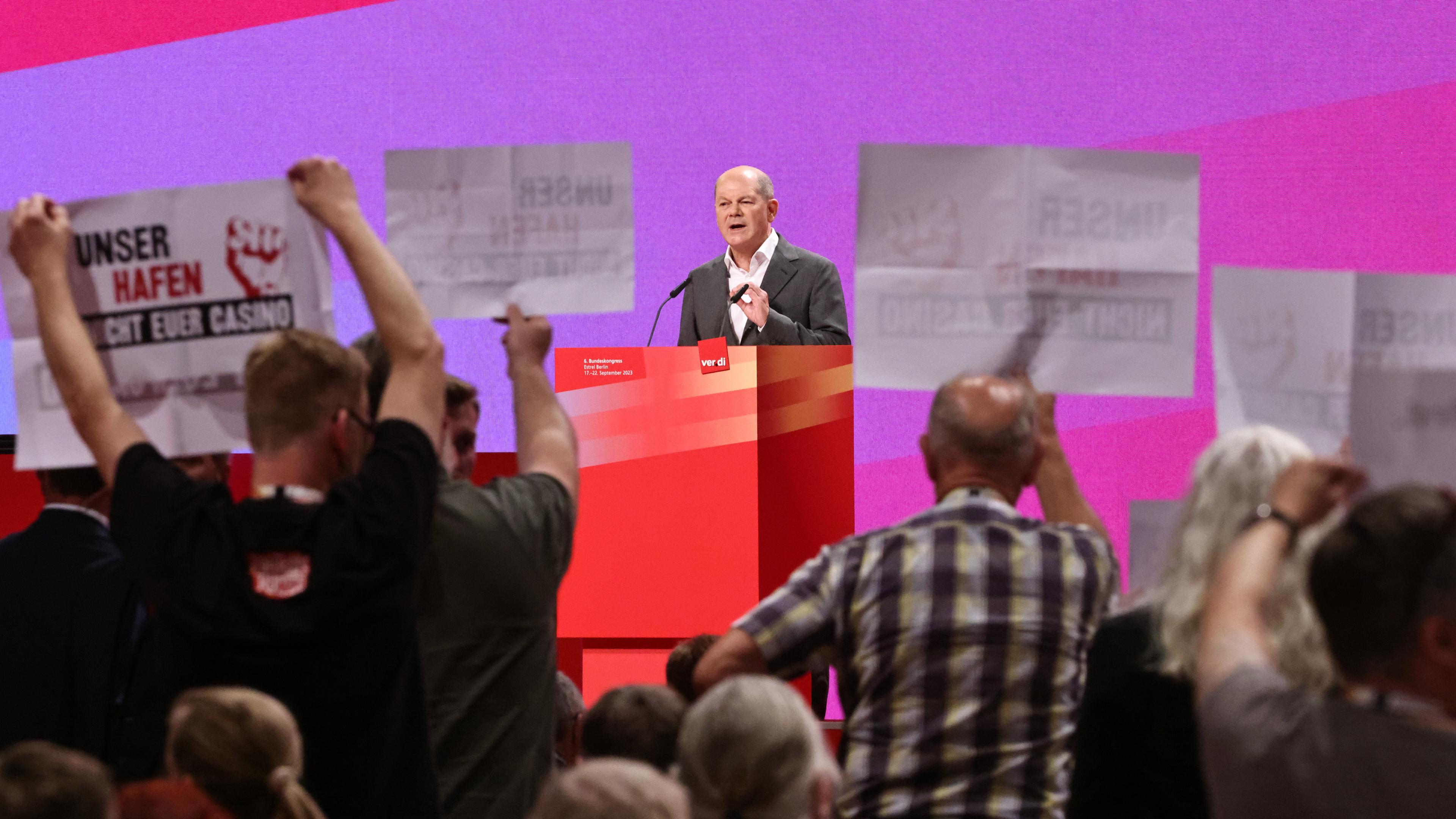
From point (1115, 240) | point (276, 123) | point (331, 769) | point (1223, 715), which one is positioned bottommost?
point (331, 769)

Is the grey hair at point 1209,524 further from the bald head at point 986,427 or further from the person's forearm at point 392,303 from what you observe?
the person's forearm at point 392,303

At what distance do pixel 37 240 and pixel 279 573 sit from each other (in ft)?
1.97

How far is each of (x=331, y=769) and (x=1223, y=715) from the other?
0.99m

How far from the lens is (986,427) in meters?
1.92

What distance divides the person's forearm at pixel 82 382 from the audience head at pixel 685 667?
1.10m

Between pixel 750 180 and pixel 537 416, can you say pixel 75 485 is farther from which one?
pixel 750 180

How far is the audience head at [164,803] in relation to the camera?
1495 mm

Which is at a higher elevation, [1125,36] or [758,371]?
[1125,36]

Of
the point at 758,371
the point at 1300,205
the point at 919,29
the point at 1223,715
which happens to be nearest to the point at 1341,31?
the point at 1300,205

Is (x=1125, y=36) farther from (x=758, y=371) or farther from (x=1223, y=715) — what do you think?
(x=1223, y=715)

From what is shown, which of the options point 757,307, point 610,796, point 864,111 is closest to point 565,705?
point 610,796

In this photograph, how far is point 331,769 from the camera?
175 cm

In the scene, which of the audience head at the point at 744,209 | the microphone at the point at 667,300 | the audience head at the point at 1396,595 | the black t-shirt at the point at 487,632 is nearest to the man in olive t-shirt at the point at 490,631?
the black t-shirt at the point at 487,632

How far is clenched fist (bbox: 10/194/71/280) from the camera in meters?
1.93
